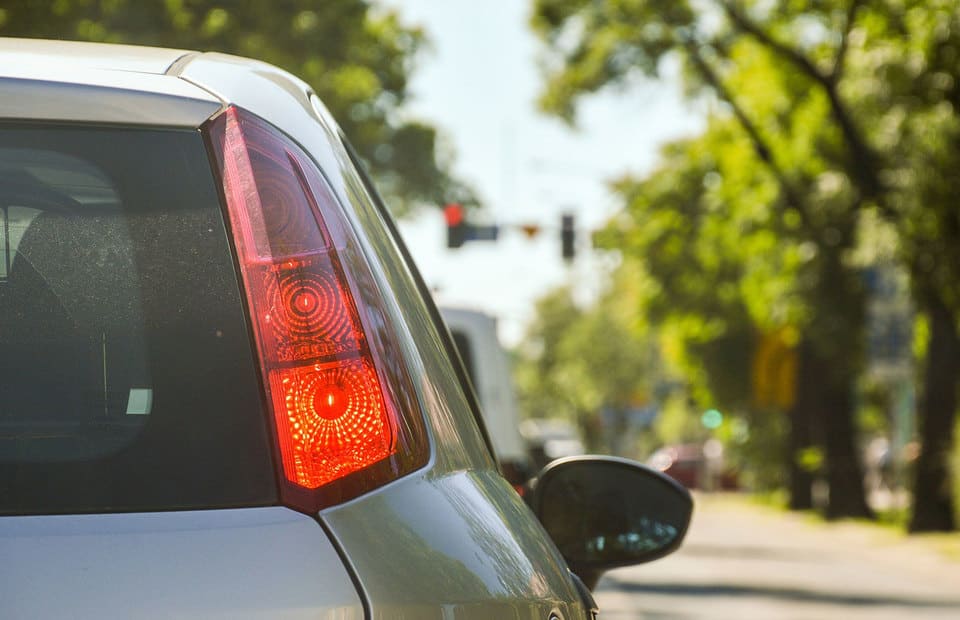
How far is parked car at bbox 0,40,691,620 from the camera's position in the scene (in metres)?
1.79

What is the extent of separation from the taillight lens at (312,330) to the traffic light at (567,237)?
113 feet

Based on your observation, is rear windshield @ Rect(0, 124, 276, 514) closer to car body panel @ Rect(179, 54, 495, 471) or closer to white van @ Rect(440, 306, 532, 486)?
car body panel @ Rect(179, 54, 495, 471)

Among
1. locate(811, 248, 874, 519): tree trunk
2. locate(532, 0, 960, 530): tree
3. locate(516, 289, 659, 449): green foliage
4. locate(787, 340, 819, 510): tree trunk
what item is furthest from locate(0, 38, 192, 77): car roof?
locate(516, 289, 659, 449): green foliage

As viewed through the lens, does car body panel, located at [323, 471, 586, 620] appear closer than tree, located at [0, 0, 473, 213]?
Yes

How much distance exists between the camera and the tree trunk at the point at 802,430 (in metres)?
40.9

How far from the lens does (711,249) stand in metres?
40.3

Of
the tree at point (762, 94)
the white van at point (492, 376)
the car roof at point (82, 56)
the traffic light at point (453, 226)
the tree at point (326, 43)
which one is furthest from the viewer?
the traffic light at point (453, 226)

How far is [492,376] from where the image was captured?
1312 centimetres

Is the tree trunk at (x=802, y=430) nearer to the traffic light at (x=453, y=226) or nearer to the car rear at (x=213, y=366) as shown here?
the traffic light at (x=453, y=226)

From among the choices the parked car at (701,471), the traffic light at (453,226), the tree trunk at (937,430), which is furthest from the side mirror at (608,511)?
the parked car at (701,471)

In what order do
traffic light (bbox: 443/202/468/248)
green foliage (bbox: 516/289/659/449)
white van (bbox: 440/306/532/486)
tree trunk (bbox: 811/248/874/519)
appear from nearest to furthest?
1. white van (bbox: 440/306/532/486)
2. tree trunk (bbox: 811/248/874/519)
3. traffic light (bbox: 443/202/468/248)
4. green foliage (bbox: 516/289/659/449)

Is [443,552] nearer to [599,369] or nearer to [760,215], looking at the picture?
[760,215]

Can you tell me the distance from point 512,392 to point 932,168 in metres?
12.0

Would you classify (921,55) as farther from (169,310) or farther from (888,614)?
(169,310)
